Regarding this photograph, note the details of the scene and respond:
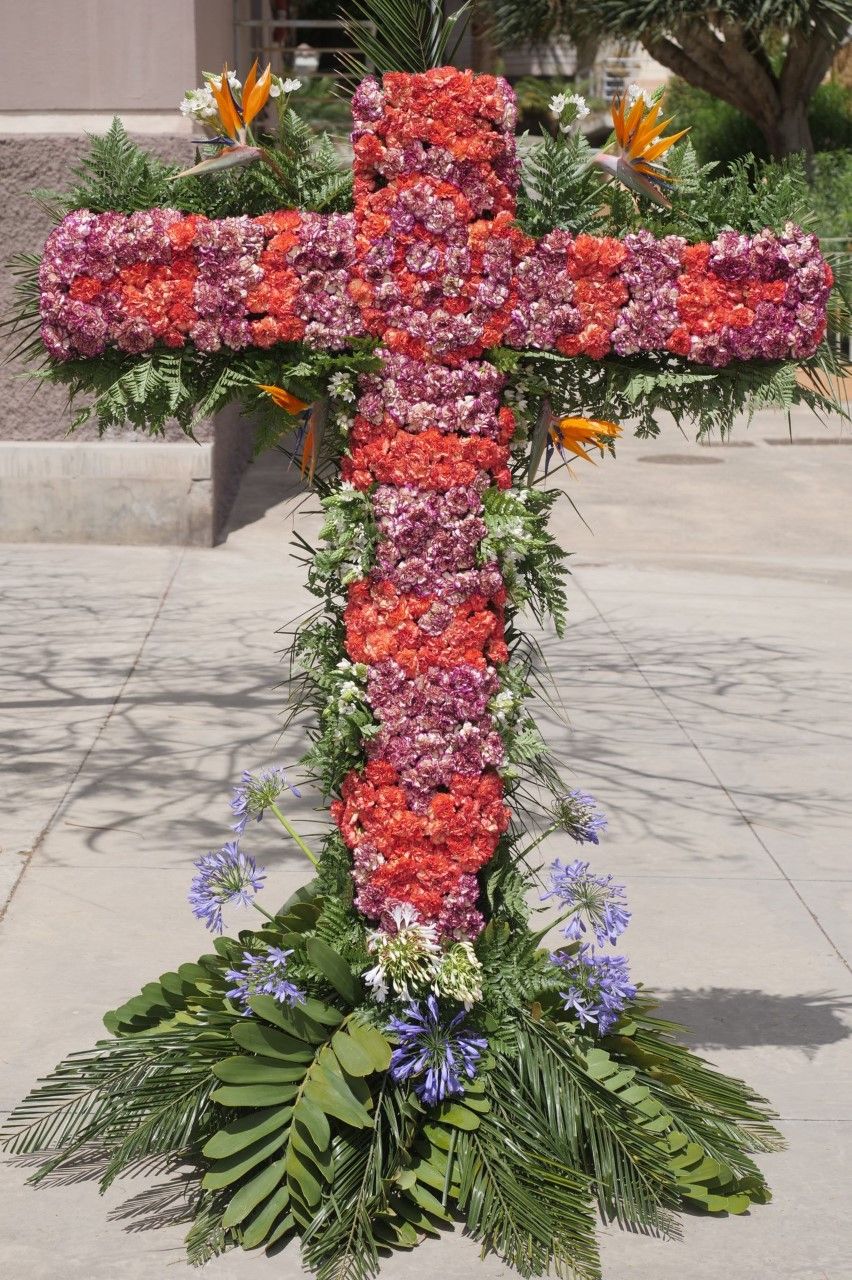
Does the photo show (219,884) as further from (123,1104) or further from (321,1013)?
(123,1104)

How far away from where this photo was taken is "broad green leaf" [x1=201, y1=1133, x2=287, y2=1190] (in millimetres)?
3549

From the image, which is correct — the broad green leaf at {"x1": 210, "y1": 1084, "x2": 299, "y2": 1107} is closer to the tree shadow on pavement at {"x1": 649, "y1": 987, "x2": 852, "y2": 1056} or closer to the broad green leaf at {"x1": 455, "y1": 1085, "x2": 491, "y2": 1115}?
the broad green leaf at {"x1": 455, "y1": 1085, "x2": 491, "y2": 1115}

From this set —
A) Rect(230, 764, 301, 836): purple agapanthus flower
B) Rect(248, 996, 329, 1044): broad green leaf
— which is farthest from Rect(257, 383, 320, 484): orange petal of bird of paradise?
Rect(248, 996, 329, 1044): broad green leaf

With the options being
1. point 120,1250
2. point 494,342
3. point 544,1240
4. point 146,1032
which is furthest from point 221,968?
point 494,342

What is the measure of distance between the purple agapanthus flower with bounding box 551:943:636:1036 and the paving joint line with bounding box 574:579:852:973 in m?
1.48

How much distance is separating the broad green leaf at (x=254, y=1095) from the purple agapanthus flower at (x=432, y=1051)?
225 millimetres

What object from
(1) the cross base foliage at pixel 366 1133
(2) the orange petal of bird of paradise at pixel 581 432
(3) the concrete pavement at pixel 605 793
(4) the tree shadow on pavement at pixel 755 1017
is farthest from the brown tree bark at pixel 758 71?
(1) the cross base foliage at pixel 366 1133

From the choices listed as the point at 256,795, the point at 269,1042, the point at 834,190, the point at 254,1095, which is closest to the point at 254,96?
the point at 256,795

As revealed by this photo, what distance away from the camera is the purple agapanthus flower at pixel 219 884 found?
3865mm

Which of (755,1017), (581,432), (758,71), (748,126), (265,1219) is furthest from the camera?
(748,126)

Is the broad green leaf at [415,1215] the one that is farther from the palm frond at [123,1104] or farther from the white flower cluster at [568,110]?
the white flower cluster at [568,110]

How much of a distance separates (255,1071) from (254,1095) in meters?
0.05

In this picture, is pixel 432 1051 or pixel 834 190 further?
pixel 834 190

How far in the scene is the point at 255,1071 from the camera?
3.62 meters
